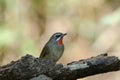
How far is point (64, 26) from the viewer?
29.0 feet

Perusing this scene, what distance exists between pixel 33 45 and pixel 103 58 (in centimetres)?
393

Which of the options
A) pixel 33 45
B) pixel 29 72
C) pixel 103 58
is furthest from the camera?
pixel 33 45

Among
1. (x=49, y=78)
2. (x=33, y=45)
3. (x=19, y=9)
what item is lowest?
(x=49, y=78)

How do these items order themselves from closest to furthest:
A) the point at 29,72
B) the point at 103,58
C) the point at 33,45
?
the point at 29,72 < the point at 103,58 < the point at 33,45

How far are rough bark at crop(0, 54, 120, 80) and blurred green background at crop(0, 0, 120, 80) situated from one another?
3.78 metres

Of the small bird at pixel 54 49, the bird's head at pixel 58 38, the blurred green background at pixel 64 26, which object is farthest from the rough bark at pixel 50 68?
the blurred green background at pixel 64 26

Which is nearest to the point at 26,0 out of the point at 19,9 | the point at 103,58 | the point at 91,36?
the point at 19,9

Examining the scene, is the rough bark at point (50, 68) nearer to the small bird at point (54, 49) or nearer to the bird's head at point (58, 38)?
the small bird at point (54, 49)

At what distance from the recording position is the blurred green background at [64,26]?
8.35m

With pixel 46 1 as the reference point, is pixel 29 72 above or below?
below

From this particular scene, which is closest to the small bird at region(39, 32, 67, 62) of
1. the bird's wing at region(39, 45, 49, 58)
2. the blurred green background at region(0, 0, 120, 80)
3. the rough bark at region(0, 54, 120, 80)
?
the bird's wing at region(39, 45, 49, 58)

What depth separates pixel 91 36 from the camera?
863cm

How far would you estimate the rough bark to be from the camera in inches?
160

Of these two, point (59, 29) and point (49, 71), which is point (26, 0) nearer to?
point (59, 29)
